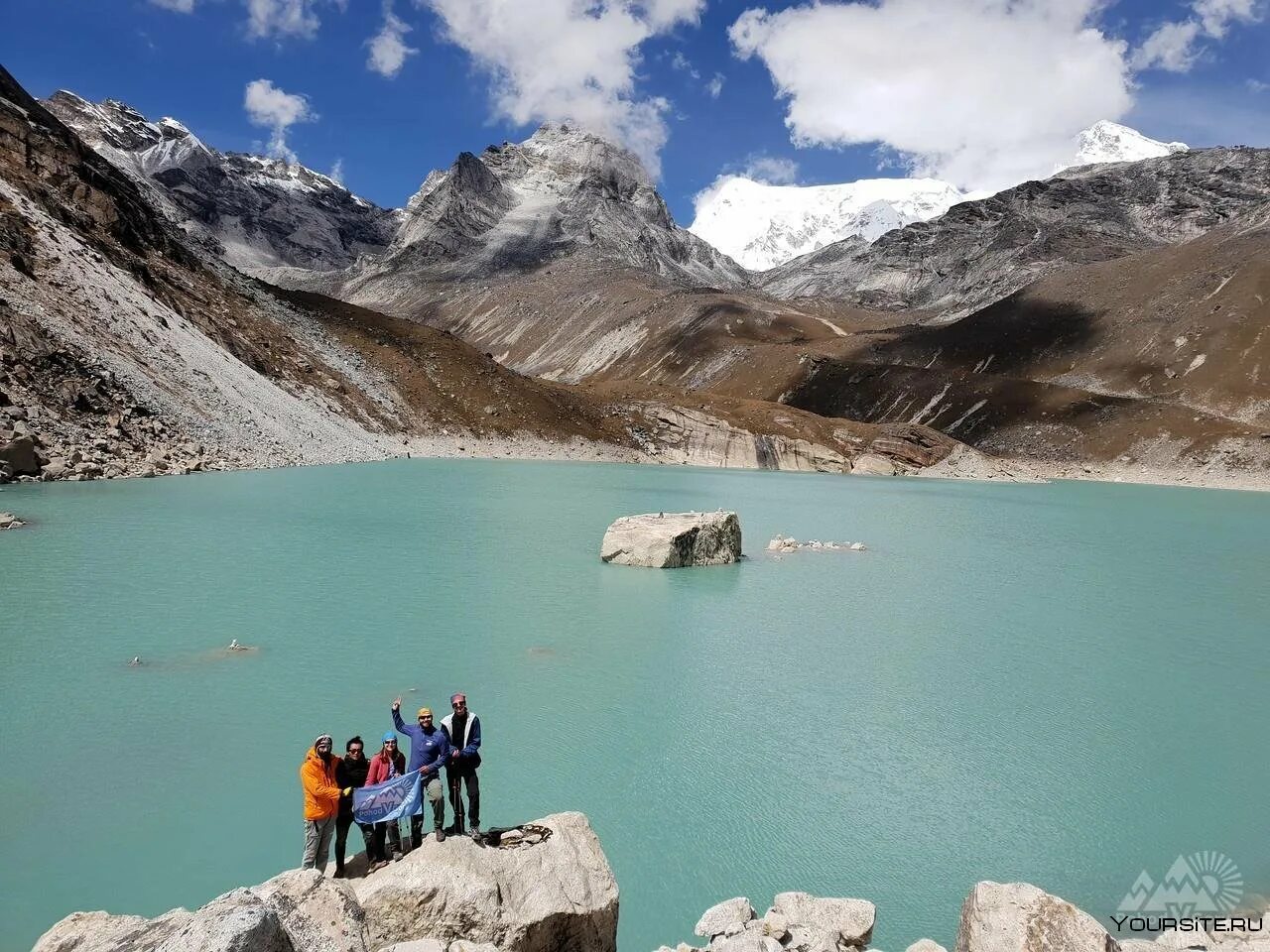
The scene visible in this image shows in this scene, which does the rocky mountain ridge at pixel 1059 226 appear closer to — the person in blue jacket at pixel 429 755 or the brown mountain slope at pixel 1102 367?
the brown mountain slope at pixel 1102 367

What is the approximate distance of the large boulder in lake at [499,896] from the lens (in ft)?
18.5

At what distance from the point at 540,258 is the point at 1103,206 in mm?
117678

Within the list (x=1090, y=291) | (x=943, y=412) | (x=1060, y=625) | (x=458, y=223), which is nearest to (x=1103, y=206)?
(x=1090, y=291)

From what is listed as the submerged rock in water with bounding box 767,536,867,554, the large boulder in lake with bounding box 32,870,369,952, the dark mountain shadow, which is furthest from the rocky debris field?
the dark mountain shadow

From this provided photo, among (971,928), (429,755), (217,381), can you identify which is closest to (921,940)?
(971,928)

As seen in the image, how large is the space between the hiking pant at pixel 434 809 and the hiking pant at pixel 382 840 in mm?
152

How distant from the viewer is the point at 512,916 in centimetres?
577

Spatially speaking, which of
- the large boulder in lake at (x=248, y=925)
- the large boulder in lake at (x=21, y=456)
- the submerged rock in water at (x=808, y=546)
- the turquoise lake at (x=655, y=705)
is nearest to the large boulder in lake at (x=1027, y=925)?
the turquoise lake at (x=655, y=705)

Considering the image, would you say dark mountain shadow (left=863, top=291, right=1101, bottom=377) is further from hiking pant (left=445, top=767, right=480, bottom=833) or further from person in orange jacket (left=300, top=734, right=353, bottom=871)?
person in orange jacket (left=300, top=734, right=353, bottom=871)

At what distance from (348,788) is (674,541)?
17411 mm

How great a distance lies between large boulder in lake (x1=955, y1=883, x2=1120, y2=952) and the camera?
571 cm

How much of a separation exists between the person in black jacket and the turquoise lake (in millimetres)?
941

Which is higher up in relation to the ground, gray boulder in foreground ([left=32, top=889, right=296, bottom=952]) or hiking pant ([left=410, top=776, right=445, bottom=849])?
gray boulder in foreground ([left=32, top=889, right=296, bottom=952])

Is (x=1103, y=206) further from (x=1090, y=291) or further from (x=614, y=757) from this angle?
(x=614, y=757)
